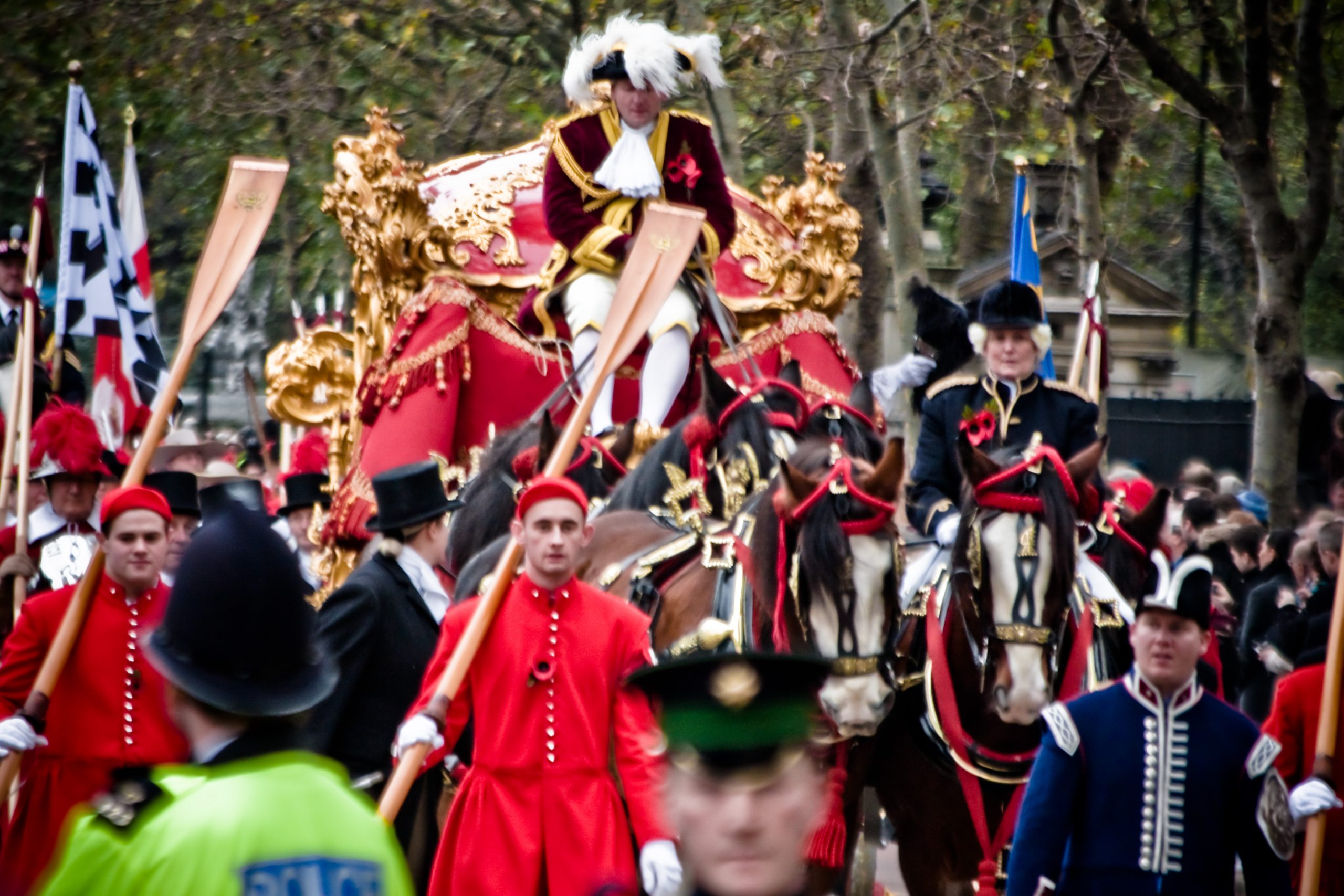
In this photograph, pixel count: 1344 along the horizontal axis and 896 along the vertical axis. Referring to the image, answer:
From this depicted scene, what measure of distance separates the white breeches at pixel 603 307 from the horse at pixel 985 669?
274cm

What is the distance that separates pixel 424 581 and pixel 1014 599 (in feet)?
6.38

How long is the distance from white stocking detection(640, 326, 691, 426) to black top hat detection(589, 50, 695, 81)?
1.22 metres

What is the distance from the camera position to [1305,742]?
20.3 ft

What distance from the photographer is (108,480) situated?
27.5ft

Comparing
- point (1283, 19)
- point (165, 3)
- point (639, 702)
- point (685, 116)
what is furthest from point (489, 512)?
point (165, 3)

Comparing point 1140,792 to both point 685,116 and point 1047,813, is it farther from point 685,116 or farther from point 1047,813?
point 685,116

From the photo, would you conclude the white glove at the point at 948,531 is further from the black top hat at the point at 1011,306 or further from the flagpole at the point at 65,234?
the flagpole at the point at 65,234

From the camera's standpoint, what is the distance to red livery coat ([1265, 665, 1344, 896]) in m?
6.14

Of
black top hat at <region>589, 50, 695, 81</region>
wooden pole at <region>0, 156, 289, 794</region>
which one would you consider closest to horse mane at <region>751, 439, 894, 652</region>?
wooden pole at <region>0, 156, 289, 794</region>

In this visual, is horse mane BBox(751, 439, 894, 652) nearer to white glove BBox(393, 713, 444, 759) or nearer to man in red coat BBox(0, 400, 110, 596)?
white glove BBox(393, 713, 444, 759)

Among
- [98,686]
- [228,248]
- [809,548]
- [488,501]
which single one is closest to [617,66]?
[488,501]

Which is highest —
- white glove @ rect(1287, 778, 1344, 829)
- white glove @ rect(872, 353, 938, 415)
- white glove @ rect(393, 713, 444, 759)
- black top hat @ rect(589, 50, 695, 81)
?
black top hat @ rect(589, 50, 695, 81)

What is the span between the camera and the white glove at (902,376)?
31.5 feet

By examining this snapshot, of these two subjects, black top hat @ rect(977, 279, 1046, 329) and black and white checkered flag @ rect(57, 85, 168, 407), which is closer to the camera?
black top hat @ rect(977, 279, 1046, 329)
